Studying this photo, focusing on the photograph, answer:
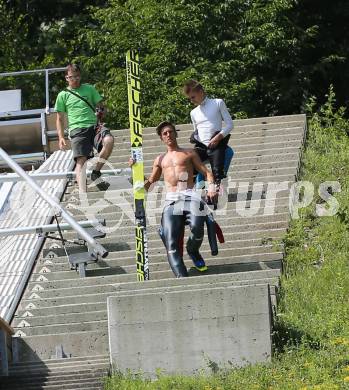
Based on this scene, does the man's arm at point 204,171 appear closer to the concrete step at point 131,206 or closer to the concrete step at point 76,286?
the concrete step at point 76,286

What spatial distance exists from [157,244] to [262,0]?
12.6 meters

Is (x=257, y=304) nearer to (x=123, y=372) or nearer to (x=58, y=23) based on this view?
(x=123, y=372)

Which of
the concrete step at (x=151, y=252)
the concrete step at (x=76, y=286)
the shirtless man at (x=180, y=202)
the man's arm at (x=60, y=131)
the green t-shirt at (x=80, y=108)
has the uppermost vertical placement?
the green t-shirt at (x=80, y=108)

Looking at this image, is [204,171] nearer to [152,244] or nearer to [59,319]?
[152,244]

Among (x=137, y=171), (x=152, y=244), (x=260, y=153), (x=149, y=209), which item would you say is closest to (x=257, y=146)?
(x=260, y=153)

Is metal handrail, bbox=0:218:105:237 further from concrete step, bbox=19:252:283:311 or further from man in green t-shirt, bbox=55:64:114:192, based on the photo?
man in green t-shirt, bbox=55:64:114:192

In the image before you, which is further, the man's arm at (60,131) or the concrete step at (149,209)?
the man's arm at (60,131)

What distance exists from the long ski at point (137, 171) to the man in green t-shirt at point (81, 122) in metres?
2.56

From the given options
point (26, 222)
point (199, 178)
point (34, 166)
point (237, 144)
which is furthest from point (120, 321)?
point (34, 166)

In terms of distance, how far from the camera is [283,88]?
3033cm

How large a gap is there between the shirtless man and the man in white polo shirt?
1.19m

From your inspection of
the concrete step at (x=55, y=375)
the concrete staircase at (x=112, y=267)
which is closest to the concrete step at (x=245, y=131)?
the concrete staircase at (x=112, y=267)

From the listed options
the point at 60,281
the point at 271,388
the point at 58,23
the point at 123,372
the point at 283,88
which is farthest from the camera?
the point at 58,23

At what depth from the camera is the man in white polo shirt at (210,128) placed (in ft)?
55.3
